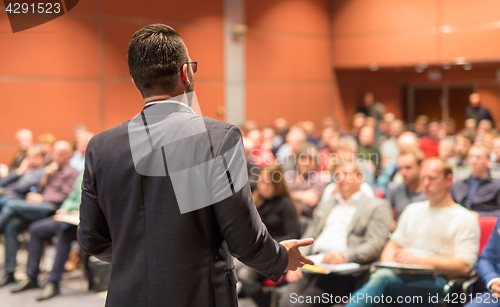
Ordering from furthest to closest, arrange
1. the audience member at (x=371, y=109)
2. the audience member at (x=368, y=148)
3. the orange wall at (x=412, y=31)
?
the audience member at (x=371, y=109)
the orange wall at (x=412, y=31)
the audience member at (x=368, y=148)

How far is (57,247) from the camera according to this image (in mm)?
4016

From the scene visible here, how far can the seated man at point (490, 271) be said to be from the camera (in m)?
2.23

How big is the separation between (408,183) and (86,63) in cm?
272

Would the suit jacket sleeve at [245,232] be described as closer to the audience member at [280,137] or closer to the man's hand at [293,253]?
the man's hand at [293,253]

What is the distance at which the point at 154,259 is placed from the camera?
1.14 meters

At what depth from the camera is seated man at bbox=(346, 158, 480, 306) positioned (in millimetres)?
2510

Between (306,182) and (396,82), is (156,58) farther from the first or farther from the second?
(396,82)

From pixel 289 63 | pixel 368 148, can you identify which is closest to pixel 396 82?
pixel 289 63

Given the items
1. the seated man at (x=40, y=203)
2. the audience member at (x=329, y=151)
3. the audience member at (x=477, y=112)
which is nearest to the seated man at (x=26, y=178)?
the seated man at (x=40, y=203)

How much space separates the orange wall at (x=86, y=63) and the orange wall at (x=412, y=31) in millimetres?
4570

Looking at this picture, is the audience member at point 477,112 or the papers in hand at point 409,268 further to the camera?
the audience member at point 477,112

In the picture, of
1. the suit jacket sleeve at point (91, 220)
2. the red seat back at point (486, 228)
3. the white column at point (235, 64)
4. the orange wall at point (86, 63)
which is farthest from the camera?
the white column at point (235, 64)

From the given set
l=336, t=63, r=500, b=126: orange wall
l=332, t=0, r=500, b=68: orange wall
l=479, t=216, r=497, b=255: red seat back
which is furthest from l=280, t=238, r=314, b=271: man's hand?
l=336, t=63, r=500, b=126: orange wall

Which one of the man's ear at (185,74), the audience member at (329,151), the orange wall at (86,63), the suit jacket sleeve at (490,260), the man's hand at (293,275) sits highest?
the orange wall at (86,63)
